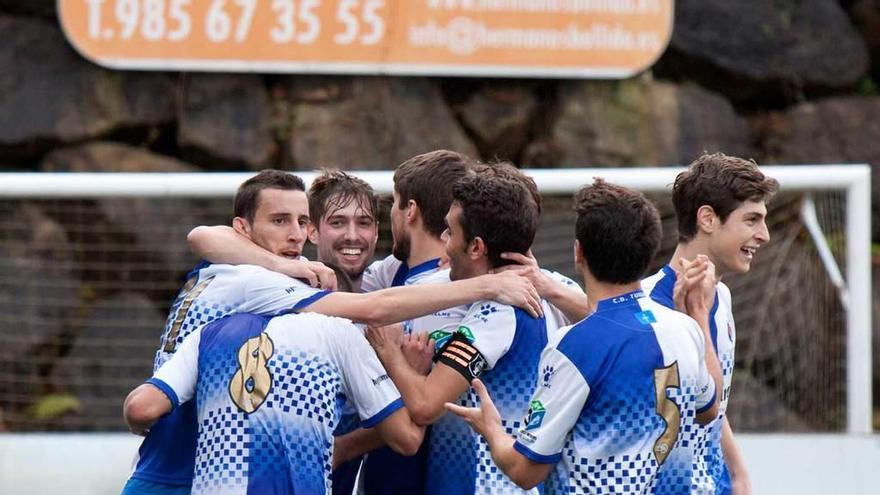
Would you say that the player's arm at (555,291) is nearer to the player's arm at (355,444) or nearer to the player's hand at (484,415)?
the player's hand at (484,415)

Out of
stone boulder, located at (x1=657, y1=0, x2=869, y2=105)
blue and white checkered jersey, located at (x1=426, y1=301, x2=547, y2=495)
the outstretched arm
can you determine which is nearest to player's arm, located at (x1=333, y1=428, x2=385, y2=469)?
blue and white checkered jersey, located at (x1=426, y1=301, x2=547, y2=495)

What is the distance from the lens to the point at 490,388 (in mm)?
4207

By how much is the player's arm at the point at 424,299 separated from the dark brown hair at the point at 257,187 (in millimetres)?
428

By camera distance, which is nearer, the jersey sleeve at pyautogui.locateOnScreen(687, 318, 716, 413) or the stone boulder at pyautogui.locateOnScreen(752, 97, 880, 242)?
the jersey sleeve at pyautogui.locateOnScreen(687, 318, 716, 413)

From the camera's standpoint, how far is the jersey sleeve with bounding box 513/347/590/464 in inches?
148

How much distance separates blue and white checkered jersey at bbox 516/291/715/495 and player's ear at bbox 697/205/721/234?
30.9 inches

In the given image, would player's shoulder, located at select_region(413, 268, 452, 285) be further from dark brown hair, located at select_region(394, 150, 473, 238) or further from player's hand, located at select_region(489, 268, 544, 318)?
player's hand, located at select_region(489, 268, 544, 318)

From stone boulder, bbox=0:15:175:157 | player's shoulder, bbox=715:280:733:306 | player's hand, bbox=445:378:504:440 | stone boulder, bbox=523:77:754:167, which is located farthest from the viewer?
stone boulder, bbox=523:77:754:167

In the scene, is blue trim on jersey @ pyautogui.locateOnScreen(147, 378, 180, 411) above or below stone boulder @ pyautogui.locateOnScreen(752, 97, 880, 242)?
below

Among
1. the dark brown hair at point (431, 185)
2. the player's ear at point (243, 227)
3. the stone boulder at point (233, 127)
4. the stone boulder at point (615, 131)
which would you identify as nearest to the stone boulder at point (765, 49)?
the stone boulder at point (615, 131)

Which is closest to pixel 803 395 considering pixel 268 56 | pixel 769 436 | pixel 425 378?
pixel 769 436

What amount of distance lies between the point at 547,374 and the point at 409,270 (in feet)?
3.08

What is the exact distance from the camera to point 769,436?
764 centimetres

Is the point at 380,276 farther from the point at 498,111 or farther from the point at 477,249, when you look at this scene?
the point at 498,111
